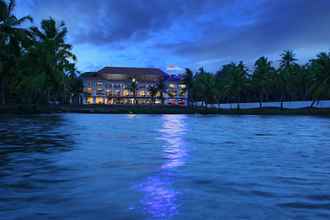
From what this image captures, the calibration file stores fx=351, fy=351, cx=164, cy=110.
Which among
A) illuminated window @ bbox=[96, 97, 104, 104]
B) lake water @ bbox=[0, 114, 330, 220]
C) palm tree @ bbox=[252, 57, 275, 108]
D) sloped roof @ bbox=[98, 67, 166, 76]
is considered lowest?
lake water @ bbox=[0, 114, 330, 220]

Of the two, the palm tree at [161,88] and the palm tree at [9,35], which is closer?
the palm tree at [9,35]

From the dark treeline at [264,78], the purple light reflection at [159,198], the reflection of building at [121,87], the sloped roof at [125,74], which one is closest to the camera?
the purple light reflection at [159,198]

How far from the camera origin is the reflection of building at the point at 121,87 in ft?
412

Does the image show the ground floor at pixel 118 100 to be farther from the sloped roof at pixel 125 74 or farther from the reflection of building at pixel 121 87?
the sloped roof at pixel 125 74

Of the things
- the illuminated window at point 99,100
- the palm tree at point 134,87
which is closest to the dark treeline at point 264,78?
the palm tree at point 134,87

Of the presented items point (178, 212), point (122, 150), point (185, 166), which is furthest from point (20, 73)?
point (178, 212)

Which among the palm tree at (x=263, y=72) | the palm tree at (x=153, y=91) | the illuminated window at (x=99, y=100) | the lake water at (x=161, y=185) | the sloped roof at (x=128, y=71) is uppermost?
the sloped roof at (x=128, y=71)

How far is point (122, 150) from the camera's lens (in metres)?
13.5

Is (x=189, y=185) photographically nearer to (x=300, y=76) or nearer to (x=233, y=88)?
(x=233, y=88)

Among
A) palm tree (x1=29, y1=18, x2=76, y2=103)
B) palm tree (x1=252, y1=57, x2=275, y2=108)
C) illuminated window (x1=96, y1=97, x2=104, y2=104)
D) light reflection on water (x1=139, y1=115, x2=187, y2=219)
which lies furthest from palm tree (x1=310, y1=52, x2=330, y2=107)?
illuminated window (x1=96, y1=97, x2=104, y2=104)

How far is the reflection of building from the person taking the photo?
412 ft

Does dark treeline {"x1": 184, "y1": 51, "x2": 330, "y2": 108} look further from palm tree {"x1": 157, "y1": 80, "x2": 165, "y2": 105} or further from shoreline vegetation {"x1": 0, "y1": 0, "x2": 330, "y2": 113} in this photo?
palm tree {"x1": 157, "y1": 80, "x2": 165, "y2": 105}

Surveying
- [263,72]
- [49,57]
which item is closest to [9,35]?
[49,57]

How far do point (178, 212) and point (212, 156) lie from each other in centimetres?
664
